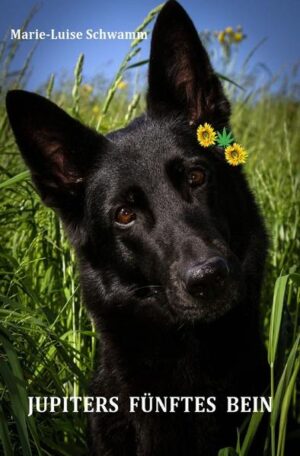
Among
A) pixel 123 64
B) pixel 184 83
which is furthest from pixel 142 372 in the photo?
pixel 123 64

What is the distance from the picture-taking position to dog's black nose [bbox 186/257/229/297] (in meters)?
2.33

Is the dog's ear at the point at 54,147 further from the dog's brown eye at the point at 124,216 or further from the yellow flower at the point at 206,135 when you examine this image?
the yellow flower at the point at 206,135

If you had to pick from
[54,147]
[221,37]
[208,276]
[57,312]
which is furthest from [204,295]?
[221,37]

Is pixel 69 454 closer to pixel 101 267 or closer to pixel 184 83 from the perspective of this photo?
pixel 101 267

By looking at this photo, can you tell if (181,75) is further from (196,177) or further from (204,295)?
(204,295)

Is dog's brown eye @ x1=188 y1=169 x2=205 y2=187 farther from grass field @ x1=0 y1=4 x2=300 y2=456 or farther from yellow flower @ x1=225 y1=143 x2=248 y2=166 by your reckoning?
grass field @ x1=0 y1=4 x2=300 y2=456

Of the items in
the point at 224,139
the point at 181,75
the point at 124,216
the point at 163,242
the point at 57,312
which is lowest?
the point at 57,312

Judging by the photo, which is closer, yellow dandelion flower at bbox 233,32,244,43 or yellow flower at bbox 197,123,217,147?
yellow flower at bbox 197,123,217,147

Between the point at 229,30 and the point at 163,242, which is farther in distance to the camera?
the point at 229,30

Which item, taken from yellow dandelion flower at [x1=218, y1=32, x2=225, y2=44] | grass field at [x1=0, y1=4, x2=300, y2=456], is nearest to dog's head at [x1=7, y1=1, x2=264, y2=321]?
grass field at [x1=0, y1=4, x2=300, y2=456]

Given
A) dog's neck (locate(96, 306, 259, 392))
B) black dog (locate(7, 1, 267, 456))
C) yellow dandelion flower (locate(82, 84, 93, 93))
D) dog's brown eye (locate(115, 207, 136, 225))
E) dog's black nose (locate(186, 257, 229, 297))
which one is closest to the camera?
dog's black nose (locate(186, 257, 229, 297))

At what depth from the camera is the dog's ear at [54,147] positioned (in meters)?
2.78

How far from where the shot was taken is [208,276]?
2.35 m

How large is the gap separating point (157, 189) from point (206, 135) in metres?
0.36
